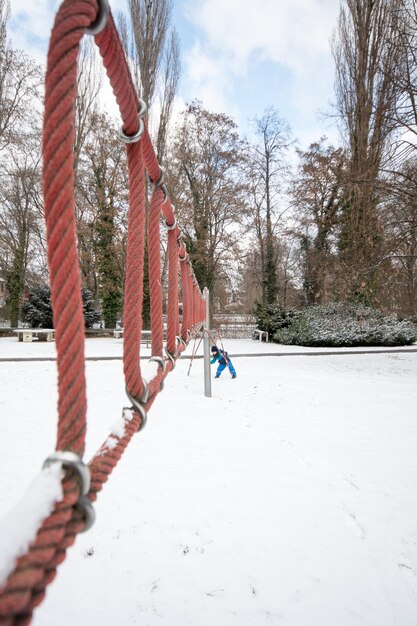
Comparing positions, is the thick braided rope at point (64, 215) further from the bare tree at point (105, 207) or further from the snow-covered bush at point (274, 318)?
the bare tree at point (105, 207)

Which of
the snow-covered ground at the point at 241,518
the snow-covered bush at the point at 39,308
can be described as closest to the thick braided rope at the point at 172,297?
the snow-covered ground at the point at 241,518

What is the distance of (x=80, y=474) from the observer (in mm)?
480

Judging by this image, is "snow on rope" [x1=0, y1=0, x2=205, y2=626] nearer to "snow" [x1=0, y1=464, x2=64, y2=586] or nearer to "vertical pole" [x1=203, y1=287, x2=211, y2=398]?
"snow" [x1=0, y1=464, x2=64, y2=586]

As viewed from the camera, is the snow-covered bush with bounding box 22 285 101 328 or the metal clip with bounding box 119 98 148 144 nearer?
the metal clip with bounding box 119 98 148 144

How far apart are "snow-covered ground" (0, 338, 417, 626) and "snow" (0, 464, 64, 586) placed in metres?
1.69

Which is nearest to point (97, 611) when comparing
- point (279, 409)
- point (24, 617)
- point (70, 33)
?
point (24, 617)

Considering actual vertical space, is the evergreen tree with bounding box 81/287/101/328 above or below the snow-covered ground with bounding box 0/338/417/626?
above

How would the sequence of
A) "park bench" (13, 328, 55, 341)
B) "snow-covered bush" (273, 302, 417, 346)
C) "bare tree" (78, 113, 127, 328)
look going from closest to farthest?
1. "snow-covered bush" (273, 302, 417, 346)
2. "park bench" (13, 328, 55, 341)
3. "bare tree" (78, 113, 127, 328)

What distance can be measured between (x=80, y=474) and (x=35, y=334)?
16.3 m

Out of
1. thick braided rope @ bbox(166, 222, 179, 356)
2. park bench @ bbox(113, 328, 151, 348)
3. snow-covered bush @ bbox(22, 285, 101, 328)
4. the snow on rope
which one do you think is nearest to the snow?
the snow on rope

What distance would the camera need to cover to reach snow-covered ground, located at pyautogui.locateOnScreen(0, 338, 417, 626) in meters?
1.74

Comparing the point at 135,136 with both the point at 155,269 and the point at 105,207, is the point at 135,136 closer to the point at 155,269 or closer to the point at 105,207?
→ the point at 155,269

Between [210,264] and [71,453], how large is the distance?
17665 millimetres

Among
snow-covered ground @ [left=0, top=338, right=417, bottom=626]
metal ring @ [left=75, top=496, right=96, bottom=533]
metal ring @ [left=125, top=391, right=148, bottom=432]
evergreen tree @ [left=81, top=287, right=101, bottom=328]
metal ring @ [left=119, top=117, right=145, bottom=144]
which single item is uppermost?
evergreen tree @ [left=81, top=287, right=101, bottom=328]
